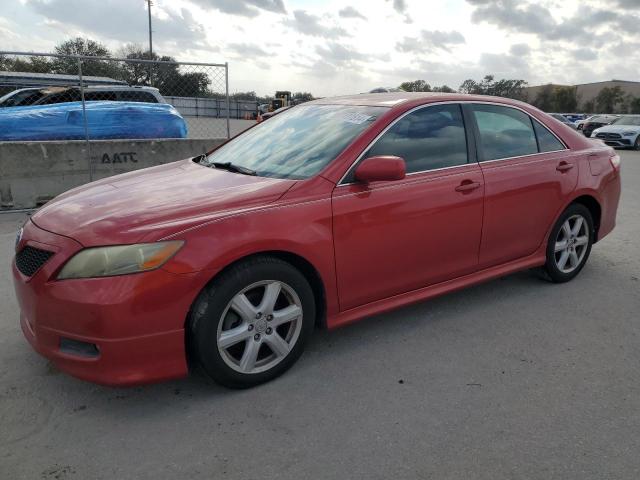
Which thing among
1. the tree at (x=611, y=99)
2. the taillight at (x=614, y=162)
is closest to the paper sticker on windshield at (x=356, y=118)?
the taillight at (x=614, y=162)

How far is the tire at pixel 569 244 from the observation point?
14.2ft

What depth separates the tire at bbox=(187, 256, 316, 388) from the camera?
103 inches

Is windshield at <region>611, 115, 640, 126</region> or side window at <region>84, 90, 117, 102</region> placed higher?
side window at <region>84, 90, 117, 102</region>

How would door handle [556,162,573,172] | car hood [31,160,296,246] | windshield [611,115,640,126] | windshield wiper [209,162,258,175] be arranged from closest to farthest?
car hood [31,160,296,246] < windshield wiper [209,162,258,175] < door handle [556,162,573,172] < windshield [611,115,640,126]

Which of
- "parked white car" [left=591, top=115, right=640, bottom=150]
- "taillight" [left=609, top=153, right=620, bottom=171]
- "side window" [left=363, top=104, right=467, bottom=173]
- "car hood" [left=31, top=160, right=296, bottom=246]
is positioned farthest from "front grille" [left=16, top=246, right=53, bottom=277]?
"parked white car" [left=591, top=115, right=640, bottom=150]

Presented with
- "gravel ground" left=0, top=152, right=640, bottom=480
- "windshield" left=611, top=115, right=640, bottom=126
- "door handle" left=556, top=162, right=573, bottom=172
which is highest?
"windshield" left=611, top=115, right=640, bottom=126

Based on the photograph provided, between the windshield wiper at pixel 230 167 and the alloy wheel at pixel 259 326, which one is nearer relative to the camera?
the alloy wheel at pixel 259 326

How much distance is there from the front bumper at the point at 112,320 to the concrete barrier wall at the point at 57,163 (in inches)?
207

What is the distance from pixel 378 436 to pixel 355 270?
3.27 feet

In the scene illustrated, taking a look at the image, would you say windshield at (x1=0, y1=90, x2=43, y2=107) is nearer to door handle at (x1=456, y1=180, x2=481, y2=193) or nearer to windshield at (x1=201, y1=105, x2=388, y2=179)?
windshield at (x1=201, y1=105, x2=388, y2=179)

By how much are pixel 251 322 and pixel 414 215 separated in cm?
126

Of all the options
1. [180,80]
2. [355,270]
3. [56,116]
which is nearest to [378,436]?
[355,270]

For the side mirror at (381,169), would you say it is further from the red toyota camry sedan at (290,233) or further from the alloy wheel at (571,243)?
the alloy wheel at (571,243)

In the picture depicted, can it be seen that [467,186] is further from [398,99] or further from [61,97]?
[61,97]
